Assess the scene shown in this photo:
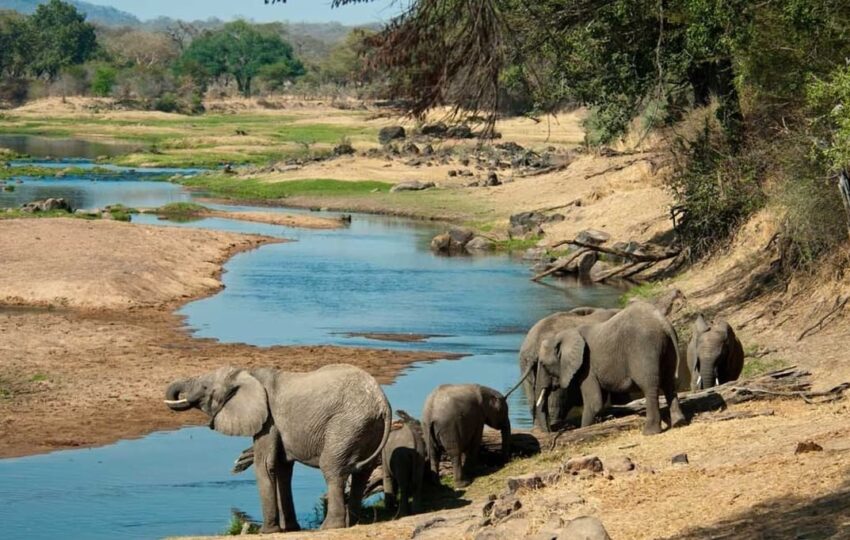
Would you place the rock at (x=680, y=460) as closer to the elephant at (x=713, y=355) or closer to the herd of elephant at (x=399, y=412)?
the herd of elephant at (x=399, y=412)

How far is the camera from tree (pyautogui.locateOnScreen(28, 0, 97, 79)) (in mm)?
158625

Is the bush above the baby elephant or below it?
above

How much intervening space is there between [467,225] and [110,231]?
14897 mm

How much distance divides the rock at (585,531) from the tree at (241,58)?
501 feet

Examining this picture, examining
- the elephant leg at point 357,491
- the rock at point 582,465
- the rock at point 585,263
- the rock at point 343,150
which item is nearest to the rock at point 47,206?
the rock at point 585,263

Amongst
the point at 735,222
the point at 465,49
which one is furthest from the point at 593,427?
the point at 735,222

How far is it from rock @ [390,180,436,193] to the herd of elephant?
42.3 metres

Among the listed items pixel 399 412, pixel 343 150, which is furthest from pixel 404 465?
pixel 343 150

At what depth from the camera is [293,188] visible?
209ft

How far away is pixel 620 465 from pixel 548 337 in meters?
4.17

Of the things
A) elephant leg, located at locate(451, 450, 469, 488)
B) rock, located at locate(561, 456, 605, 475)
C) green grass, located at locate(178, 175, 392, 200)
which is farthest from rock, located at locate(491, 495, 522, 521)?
green grass, located at locate(178, 175, 392, 200)

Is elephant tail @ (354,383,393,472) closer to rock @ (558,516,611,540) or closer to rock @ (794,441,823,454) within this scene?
rock @ (794,441,823,454)

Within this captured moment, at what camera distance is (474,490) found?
49.8ft

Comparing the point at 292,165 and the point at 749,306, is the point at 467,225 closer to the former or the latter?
the point at 292,165
